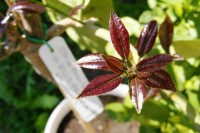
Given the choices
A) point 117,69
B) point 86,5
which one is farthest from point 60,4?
point 117,69

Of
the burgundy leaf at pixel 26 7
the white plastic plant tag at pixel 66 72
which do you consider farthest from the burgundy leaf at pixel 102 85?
the white plastic plant tag at pixel 66 72

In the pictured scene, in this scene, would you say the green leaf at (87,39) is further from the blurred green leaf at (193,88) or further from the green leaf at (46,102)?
the green leaf at (46,102)

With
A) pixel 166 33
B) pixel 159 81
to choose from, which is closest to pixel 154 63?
pixel 159 81

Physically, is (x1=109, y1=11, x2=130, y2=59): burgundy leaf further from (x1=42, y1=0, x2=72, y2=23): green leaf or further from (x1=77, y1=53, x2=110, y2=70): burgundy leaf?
(x1=42, y1=0, x2=72, y2=23): green leaf

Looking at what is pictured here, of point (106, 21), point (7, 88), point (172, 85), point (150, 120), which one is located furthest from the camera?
point (7, 88)

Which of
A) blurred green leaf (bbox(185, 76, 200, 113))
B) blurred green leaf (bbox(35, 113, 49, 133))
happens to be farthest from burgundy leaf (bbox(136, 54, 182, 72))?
blurred green leaf (bbox(35, 113, 49, 133))

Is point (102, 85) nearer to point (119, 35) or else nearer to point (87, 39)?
point (119, 35)

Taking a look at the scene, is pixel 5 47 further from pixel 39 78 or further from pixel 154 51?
pixel 39 78
